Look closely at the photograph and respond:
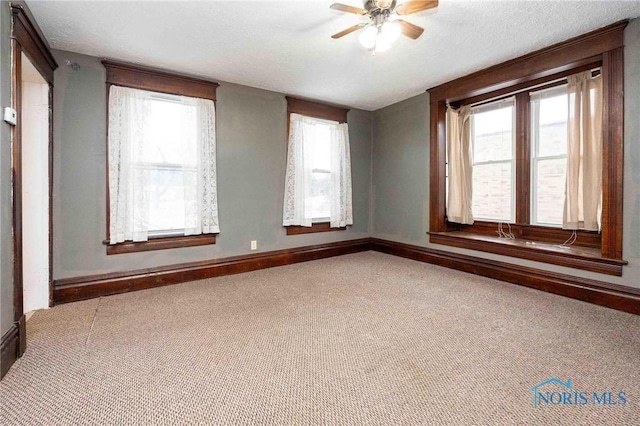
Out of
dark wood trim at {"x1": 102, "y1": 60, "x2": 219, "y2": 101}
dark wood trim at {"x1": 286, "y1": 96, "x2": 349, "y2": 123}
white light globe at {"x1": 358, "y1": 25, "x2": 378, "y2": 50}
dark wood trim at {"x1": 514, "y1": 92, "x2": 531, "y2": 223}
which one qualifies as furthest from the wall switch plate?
dark wood trim at {"x1": 514, "y1": 92, "x2": 531, "y2": 223}

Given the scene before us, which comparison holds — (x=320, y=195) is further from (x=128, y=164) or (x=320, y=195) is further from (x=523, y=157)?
(x=523, y=157)

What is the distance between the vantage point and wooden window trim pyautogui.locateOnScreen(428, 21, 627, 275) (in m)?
2.56

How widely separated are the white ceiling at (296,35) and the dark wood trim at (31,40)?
0.16 meters

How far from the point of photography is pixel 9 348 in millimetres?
1683

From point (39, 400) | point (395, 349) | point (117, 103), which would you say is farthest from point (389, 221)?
point (39, 400)

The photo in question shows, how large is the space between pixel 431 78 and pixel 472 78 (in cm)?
48

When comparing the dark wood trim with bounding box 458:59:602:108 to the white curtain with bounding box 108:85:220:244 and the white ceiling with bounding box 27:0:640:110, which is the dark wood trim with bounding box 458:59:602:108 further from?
the white curtain with bounding box 108:85:220:244

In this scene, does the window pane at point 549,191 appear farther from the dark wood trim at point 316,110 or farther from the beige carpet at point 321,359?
the dark wood trim at point 316,110

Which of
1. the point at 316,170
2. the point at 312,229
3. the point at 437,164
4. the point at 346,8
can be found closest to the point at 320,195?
the point at 316,170

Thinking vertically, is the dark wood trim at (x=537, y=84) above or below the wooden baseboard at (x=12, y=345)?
above

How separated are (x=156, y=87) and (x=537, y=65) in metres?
4.09

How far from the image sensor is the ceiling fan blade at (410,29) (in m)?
2.21

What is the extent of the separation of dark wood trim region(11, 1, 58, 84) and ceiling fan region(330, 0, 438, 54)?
2.07 metres

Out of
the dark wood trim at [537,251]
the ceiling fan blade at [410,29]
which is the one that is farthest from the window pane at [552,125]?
the ceiling fan blade at [410,29]
